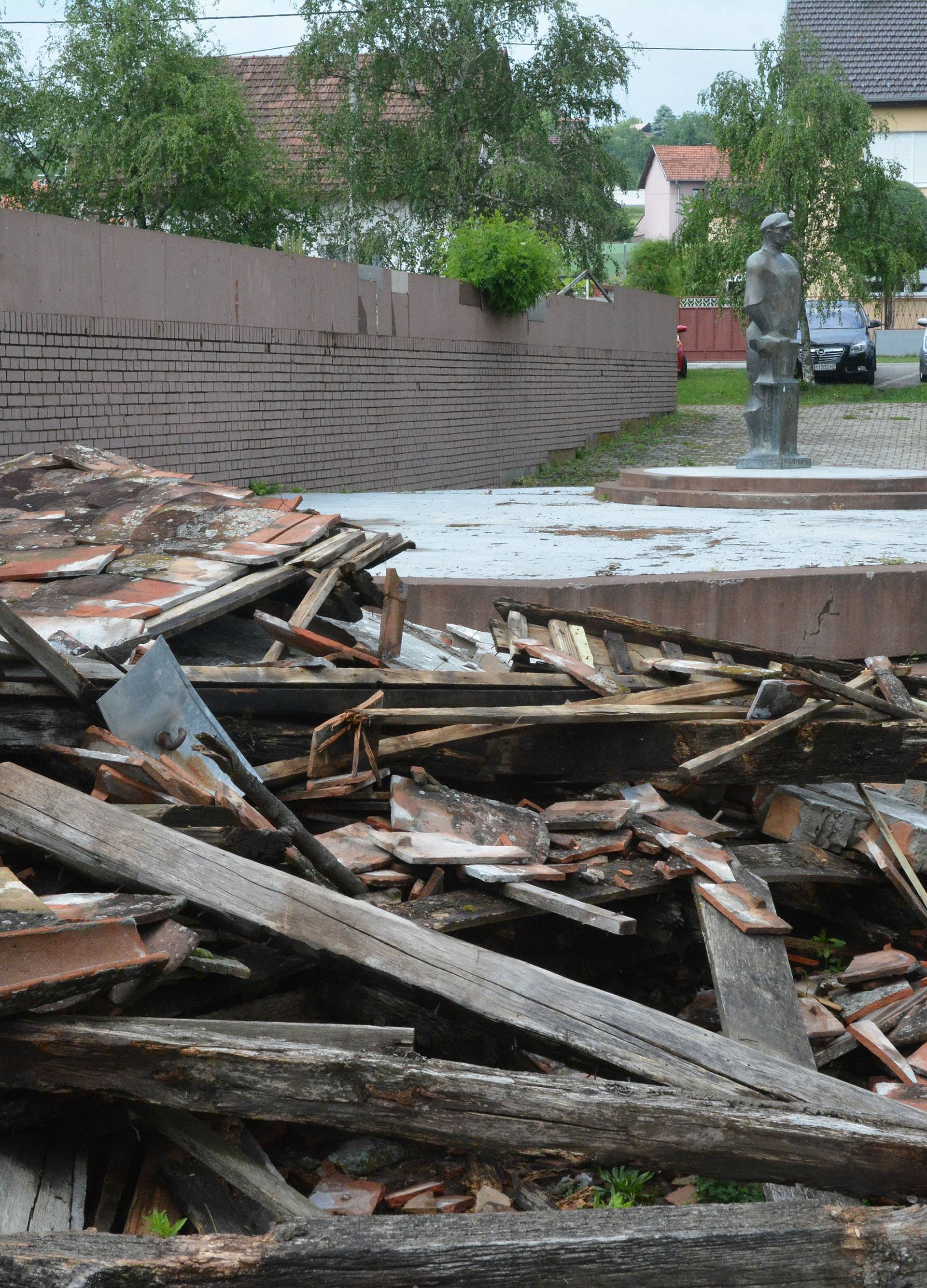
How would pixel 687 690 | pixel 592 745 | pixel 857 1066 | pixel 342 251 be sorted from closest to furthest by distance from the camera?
1. pixel 857 1066
2. pixel 592 745
3. pixel 687 690
4. pixel 342 251

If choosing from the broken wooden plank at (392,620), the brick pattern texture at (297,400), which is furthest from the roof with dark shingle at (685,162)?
the broken wooden plank at (392,620)

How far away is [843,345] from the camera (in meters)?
27.2

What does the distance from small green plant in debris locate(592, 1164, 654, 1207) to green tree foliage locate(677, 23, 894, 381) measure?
82.9ft

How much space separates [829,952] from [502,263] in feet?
44.6

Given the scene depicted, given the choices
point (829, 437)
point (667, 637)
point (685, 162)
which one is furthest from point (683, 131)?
point (667, 637)

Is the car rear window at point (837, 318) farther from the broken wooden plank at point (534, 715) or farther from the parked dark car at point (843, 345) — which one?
the broken wooden plank at point (534, 715)

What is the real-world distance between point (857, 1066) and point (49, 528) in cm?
362

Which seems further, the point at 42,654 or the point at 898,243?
the point at 898,243

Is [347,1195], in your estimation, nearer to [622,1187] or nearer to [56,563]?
[622,1187]

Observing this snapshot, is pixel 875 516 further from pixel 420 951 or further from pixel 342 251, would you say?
pixel 342 251

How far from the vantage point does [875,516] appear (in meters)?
11.4

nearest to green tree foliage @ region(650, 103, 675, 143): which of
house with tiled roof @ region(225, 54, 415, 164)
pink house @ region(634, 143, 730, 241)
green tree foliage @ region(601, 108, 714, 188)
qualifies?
green tree foliage @ region(601, 108, 714, 188)

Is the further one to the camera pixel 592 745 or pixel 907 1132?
pixel 592 745

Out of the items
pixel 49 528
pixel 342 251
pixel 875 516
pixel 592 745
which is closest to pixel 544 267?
pixel 875 516
